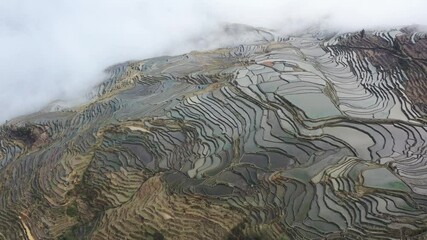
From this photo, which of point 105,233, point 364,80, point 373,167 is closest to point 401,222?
point 373,167

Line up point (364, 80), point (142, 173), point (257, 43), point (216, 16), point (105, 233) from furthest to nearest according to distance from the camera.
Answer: point (216, 16) < point (257, 43) < point (364, 80) < point (142, 173) < point (105, 233)

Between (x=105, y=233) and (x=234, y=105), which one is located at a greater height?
(x=234, y=105)

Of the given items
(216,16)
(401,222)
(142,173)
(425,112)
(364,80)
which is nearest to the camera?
(401,222)

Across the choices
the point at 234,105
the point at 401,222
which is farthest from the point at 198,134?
the point at 401,222

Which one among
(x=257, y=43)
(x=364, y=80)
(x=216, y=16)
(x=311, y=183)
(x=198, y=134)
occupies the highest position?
(x=216, y=16)

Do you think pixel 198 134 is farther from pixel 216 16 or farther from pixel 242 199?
pixel 216 16

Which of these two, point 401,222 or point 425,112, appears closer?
point 401,222
